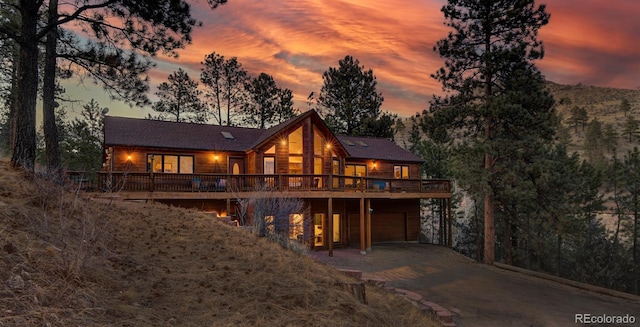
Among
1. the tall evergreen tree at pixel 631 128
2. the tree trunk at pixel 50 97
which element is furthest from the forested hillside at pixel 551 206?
the tall evergreen tree at pixel 631 128

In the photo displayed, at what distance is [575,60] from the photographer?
27703mm

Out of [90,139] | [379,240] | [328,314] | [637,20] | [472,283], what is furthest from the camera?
[90,139]

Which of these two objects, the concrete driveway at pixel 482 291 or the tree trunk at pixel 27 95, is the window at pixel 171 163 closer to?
the concrete driveway at pixel 482 291

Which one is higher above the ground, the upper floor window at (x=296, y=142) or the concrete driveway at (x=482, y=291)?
the upper floor window at (x=296, y=142)

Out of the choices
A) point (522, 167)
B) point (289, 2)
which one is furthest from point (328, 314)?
point (522, 167)

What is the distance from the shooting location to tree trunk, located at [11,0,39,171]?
27.2 feet

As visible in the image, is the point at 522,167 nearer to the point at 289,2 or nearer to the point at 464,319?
the point at 464,319

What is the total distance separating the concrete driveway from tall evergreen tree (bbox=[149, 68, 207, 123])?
22957 mm

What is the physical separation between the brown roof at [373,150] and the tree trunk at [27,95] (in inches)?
691

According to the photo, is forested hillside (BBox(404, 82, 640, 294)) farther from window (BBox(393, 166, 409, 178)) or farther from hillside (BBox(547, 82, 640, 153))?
hillside (BBox(547, 82, 640, 153))

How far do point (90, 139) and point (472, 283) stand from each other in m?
33.3

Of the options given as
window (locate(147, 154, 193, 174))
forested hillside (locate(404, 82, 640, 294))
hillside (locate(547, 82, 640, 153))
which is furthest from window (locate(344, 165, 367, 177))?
hillside (locate(547, 82, 640, 153))

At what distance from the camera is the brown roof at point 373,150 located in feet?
81.6

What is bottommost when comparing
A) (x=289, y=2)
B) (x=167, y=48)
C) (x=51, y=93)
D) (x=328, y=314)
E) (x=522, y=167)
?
(x=328, y=314)
